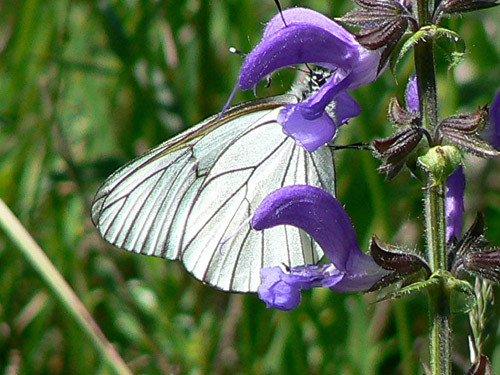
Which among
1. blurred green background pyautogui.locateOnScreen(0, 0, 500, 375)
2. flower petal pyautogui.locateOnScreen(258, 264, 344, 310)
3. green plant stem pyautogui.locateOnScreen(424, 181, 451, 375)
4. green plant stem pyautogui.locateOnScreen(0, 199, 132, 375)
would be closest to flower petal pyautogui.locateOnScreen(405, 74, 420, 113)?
green plant stem pyautogui.locateOnScreen(424, 181, 451, 375)

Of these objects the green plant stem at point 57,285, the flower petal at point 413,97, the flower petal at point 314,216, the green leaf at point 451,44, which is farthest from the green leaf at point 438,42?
the green plant stem at point 57,285

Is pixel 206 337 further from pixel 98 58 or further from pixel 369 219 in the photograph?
pixel 98 58

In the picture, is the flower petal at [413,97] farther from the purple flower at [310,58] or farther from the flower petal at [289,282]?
the flower petal at [289,282]

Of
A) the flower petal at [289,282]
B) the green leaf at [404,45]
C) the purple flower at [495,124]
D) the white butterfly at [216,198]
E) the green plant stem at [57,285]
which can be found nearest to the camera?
the green leaf at [404,45]

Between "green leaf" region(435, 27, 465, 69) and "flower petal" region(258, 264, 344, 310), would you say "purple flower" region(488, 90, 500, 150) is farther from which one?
"flower petal" region(258, 264, 344, 310)

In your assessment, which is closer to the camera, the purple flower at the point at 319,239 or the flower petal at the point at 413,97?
the purple flower at the point at 319,239

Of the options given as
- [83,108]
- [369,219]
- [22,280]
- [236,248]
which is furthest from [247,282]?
[83,108]

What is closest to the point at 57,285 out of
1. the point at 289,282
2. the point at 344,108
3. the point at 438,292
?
the point at 289,282
